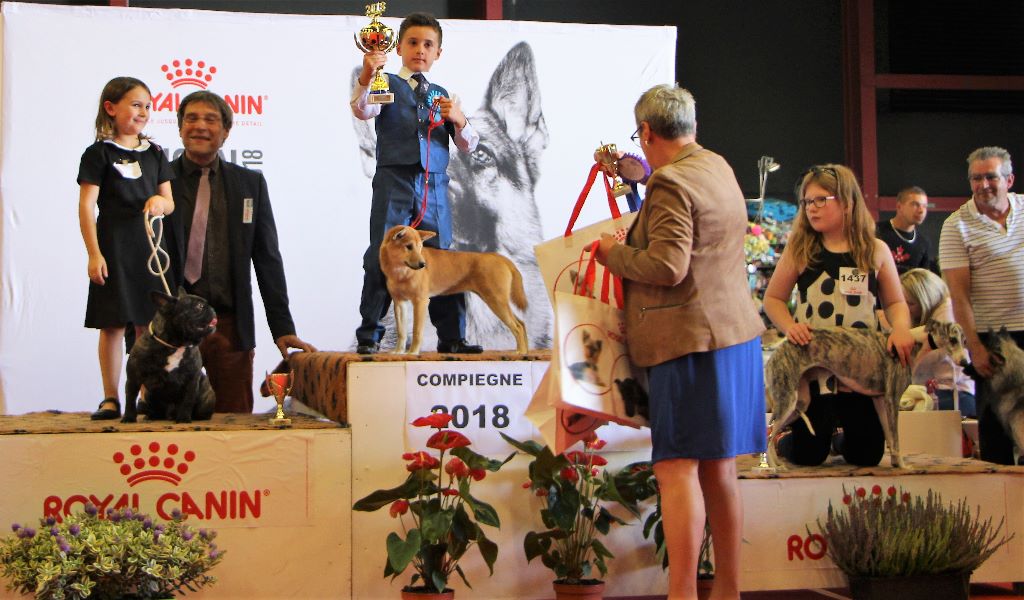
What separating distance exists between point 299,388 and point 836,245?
2127 mm

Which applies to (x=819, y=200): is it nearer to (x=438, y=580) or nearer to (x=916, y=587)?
(x=916, y=587)

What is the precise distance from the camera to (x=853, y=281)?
141 inches

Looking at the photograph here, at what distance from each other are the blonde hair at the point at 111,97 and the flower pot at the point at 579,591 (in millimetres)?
2208

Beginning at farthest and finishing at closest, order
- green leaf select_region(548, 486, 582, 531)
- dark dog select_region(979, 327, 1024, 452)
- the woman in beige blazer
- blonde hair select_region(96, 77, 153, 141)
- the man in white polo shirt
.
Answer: the man in white polo shirt < dark dog select_region(979, 327, 1024, 452) < blonde hair select_region(96, 77, 153, 141) < green leaf select_region(548, 486, 582, 531) < the woman in beige blazer

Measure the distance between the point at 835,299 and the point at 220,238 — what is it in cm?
226

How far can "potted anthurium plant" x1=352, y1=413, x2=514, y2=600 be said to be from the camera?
3117 millimetres

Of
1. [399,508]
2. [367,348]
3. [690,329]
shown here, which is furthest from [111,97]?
[690,329]

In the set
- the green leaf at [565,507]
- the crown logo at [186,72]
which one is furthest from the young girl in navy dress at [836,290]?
the crown logo at [186,72]

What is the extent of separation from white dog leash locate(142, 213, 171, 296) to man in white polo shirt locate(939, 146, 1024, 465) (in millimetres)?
2968

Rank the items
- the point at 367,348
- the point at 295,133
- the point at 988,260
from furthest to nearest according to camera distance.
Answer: the point at 295,133, the point at 988,260, the point at 367,348

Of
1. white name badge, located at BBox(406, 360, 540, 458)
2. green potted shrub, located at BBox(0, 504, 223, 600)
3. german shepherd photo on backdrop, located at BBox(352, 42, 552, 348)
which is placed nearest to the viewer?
green potted shrub, located at BBox(0, 504, 223, 600)

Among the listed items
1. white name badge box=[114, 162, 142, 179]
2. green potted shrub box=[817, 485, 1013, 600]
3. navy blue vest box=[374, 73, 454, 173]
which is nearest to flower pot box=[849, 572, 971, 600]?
green potted shrub box=[817, 485, 1013, 600]

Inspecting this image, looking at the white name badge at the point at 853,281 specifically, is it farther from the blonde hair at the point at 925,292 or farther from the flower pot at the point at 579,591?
the flower pot at the point at 579,591

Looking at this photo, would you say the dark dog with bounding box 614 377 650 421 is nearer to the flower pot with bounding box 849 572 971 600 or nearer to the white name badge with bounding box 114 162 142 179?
the flower pot with bounding box 849 572 971 600
